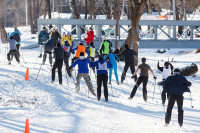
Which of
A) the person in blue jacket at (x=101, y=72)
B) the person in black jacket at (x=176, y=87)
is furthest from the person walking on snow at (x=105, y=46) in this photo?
the person in black jacket at (x=176, y=87)

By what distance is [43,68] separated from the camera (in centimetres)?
1931

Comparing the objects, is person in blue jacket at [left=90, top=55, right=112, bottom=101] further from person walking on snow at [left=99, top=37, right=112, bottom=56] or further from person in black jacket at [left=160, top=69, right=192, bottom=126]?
person walking on snow at [left=99, top=37, right=112, bottom=56]

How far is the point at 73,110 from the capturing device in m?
11.9

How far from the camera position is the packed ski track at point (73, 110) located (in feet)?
31.9

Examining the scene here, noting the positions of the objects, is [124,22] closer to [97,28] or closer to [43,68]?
[97,28]

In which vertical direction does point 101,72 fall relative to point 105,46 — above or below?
below

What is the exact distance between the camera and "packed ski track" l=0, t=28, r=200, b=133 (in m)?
9.71

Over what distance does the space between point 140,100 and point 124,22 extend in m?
18.4

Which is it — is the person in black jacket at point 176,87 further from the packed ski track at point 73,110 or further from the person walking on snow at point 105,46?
the person walking on snow at point 105,46

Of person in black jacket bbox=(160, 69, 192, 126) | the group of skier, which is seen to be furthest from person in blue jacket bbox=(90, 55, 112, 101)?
person in black jacket bbox=(160, 69, 192, 126)

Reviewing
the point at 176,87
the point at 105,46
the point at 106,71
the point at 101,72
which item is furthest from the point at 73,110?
the point at 105,46

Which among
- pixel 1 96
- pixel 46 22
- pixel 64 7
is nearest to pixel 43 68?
pixel 1 96

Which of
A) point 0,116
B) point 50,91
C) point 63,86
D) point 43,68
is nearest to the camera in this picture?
point 0,116

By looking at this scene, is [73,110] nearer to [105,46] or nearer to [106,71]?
[106,71]
